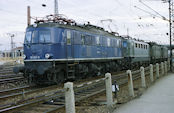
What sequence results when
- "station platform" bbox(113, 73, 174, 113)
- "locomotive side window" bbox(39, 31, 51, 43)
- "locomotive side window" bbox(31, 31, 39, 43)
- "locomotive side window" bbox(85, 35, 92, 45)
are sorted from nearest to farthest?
"station platform" bbox(113, 73, 174, 113), "locomotive side window" bbox(39, 31, 51, 43), "locomotive side window" bbox(31, 31, 39, 43), "locomotive side window" bbox(85, 35, 92, 45)

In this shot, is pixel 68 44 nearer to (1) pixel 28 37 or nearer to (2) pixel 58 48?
(2) pixel 58 48

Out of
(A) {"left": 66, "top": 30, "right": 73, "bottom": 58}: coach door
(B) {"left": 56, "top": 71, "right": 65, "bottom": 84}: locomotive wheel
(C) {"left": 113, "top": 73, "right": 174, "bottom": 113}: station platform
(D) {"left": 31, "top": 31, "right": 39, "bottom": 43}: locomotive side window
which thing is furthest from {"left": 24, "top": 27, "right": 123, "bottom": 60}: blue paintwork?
(C) {"left": 113, "top": 73, "right": 174, "bottom": 113}: station platform

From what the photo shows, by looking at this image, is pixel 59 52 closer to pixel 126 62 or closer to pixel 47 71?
pixel 47 71

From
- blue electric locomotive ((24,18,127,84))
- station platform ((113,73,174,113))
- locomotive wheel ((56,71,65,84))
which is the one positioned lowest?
station platform ((113,73,174,113))

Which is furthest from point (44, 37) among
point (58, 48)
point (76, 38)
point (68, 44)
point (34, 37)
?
point (76, 38)

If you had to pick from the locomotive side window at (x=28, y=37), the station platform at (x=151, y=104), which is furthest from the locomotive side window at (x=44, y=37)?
the station platform at (x=151, y=104)

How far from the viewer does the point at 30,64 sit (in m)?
12.0

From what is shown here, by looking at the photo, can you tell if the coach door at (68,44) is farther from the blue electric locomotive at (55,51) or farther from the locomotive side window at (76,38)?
the locomotive side window at (76,38)

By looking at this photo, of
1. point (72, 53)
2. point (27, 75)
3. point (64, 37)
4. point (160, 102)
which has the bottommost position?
point (160, 102)

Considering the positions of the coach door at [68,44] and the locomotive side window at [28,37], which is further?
the coach door at [68,44]

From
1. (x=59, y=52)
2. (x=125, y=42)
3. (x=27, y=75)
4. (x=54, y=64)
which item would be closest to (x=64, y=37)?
(x=59, y=52)

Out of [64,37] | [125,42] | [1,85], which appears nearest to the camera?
[64,37]

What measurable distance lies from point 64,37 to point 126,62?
497 inches

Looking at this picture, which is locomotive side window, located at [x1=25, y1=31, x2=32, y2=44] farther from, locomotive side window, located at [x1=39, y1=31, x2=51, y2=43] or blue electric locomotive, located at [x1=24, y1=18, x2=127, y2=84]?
locomotive side window, located at [x1=39, y1=31, x2=51, y2=43]
